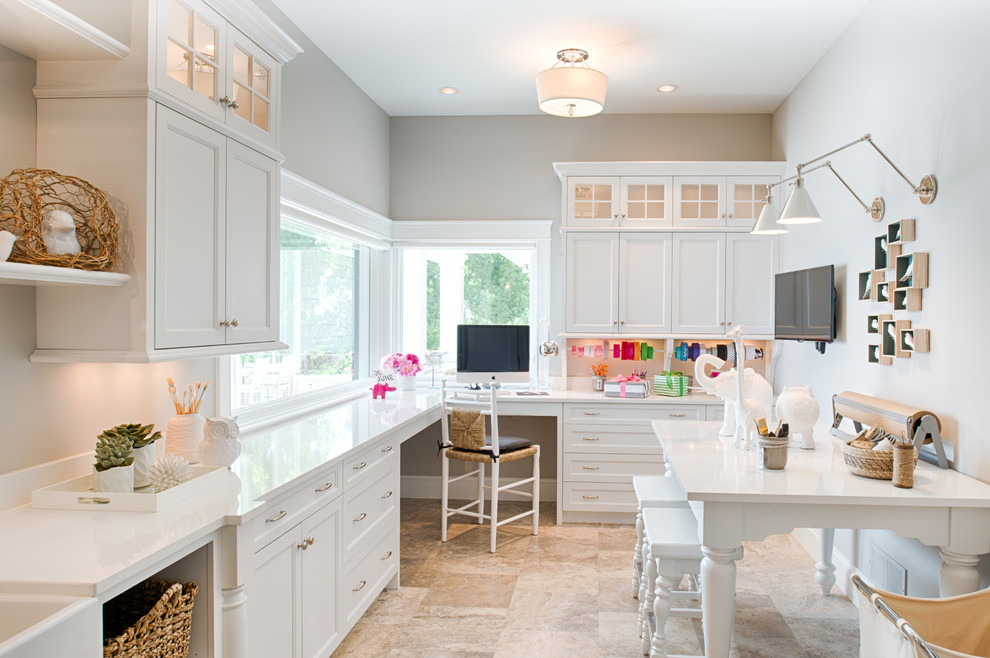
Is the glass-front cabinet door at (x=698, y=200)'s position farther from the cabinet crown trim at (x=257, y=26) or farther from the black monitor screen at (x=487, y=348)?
the cabinet crown trim at (x=257, y=26)

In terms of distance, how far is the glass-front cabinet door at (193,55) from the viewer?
1993 mm

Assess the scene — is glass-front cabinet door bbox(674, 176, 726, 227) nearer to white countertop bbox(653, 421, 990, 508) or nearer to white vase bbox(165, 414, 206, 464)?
white countertop bbox(653, 421, 990, 508)

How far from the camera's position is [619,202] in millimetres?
4664

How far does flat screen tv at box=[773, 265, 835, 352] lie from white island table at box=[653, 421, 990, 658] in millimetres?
1377

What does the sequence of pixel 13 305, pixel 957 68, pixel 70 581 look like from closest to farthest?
pixel 70 581 → pixel 13 305 → pixel 957 68

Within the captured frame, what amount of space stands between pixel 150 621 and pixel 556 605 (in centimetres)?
207

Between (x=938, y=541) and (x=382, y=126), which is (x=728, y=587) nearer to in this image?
(x=938, y=541)

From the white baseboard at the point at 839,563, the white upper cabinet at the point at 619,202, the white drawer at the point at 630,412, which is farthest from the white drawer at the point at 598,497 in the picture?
the white upper cabinet at the point at 619,202

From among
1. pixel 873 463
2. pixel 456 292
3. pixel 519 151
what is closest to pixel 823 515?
pixel 873 463

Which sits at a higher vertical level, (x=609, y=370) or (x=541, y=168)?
(x=541, y=168)

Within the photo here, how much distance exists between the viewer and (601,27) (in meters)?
3.45

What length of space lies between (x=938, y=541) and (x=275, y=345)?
7.94 feet

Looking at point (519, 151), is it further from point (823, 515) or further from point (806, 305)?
point (823, 515)

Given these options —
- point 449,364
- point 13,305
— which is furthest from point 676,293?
point 13,305
